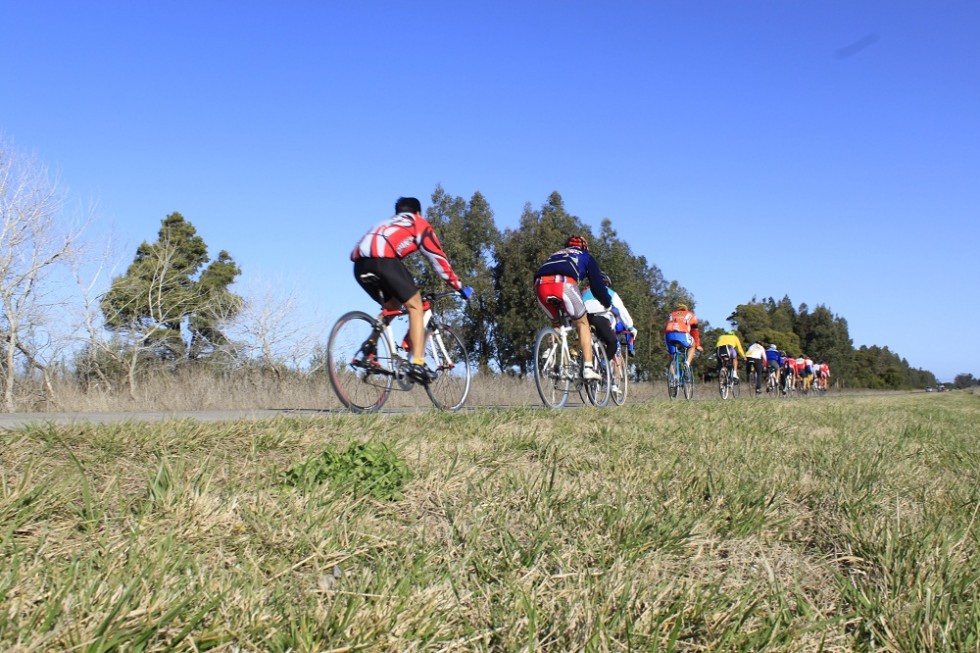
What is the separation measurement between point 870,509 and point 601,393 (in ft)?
22.1

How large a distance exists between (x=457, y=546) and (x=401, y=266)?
15.0 feet

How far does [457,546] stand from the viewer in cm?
258

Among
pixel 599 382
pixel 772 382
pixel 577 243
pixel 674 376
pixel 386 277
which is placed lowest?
pixel 599 382

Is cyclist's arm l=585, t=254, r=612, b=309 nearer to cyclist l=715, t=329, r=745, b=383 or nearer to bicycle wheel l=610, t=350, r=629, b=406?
bicycle wheel l=610, t=350, r=629, b=406

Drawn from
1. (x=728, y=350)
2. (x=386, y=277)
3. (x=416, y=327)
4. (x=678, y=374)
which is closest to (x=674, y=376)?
(x=678, y=374)

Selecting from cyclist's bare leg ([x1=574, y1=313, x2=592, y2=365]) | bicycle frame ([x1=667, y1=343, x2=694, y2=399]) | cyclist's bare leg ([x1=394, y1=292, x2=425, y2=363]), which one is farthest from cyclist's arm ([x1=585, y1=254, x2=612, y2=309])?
bicycle frame ([x1=667, y1=343, x2=694, y2=399])

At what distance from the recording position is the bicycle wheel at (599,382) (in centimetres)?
955

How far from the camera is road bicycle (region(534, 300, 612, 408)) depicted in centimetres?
899

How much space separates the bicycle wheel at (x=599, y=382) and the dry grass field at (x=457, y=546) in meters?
5.38

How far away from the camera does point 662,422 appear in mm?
5648

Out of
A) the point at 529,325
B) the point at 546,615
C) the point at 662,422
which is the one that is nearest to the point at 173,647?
the point at 546,615

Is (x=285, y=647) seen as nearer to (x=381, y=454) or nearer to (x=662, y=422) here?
(x=381, y=454)

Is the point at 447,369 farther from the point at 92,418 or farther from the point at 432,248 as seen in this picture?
the point at 92,418

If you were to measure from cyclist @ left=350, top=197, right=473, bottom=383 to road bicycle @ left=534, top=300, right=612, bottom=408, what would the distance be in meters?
1.85
